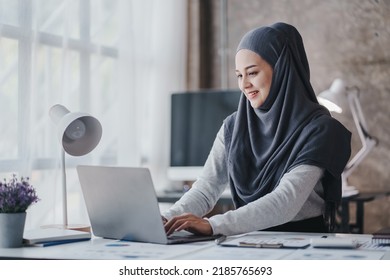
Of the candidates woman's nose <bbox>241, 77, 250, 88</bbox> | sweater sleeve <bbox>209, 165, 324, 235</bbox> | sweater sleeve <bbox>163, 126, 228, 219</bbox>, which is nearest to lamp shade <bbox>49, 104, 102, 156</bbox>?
sweater sleeve <bbox>163, 126, 228, 219</bbox>

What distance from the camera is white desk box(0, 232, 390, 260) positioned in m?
1.40

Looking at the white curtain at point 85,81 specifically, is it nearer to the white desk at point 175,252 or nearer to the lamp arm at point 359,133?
the lamp arm at point 359,133

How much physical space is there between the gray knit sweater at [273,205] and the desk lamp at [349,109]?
1500 millimetres

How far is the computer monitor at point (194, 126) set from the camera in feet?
12.0

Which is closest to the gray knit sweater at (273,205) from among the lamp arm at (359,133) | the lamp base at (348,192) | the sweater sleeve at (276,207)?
the sweater sleeve at (276,207)

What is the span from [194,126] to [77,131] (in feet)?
5.07

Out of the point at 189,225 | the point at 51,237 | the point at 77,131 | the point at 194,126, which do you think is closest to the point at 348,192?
the point at 194,126

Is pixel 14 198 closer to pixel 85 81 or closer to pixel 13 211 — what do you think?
pixel 13 211

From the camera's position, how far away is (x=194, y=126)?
3.72 metres

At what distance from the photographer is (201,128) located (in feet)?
12.1

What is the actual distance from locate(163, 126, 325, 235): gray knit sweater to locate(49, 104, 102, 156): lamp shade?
1.42 feet

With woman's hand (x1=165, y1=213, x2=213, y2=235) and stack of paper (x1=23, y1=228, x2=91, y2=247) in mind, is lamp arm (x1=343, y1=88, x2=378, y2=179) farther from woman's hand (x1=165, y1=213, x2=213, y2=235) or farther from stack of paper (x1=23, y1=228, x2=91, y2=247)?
stack of paper (x1=23, y1=228, x2=91, y2=247)
